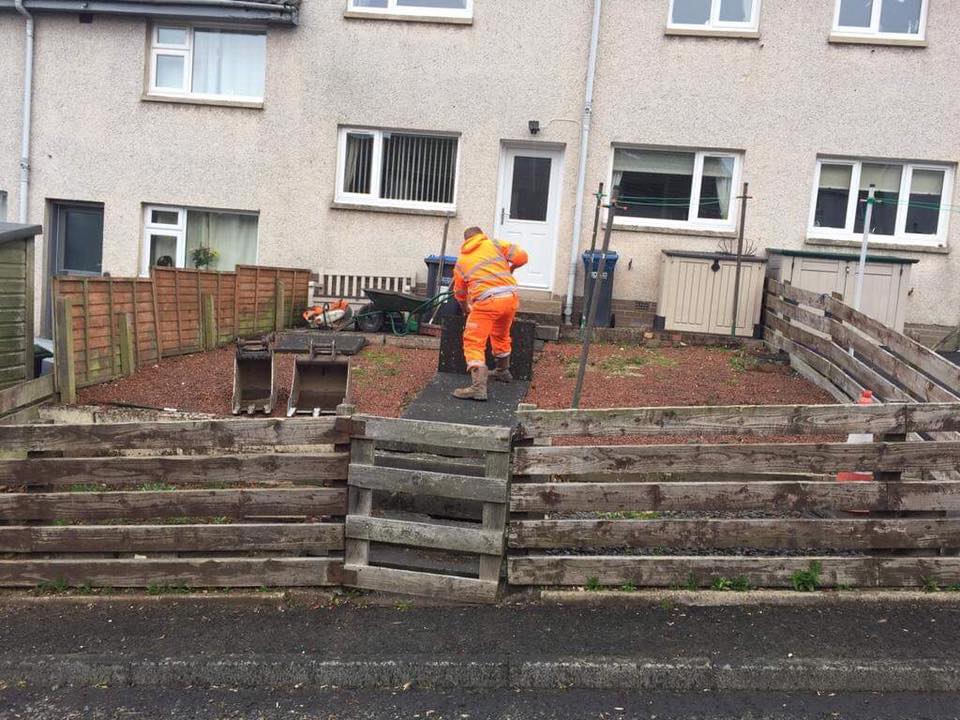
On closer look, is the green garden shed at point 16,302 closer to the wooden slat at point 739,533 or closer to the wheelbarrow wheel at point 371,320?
the wheelbarrow wheel at point 371,320

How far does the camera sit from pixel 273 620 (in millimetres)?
4742

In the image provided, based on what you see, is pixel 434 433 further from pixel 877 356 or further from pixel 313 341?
pixel 313 341

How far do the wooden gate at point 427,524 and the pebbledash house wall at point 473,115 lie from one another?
30.2 feet

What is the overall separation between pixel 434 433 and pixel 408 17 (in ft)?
34.7

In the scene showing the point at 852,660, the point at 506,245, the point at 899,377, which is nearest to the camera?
the point at 852,660

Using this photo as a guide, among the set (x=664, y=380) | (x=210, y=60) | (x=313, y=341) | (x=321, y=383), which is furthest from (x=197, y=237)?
(x=664, y=380)

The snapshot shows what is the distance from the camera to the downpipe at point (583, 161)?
526 inches

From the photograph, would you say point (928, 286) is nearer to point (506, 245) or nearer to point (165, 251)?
point (506, 245)

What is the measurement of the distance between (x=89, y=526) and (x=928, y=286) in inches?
480

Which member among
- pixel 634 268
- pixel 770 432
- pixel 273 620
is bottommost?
pixel 273 620

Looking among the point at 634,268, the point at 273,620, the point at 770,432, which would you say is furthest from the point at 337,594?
the point at 634,268

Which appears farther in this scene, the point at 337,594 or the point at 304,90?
the point at 304,90

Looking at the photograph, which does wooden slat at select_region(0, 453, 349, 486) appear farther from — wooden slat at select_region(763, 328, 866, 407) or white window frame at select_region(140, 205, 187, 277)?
white window frame at select_region(140, 205, 187, 277)

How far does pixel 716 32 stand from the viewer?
13.3 metres
